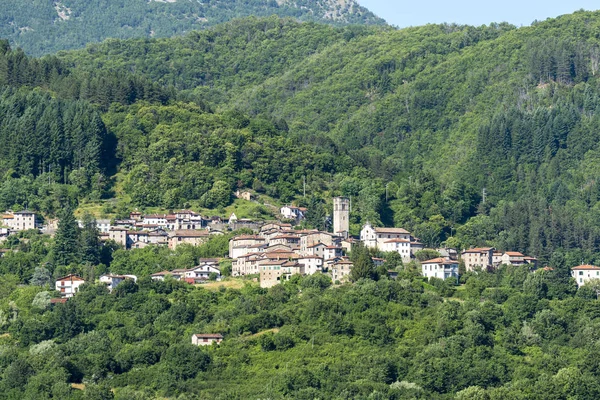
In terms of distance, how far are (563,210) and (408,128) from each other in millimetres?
44138

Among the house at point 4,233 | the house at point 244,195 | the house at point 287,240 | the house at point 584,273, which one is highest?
the house at point 244,195

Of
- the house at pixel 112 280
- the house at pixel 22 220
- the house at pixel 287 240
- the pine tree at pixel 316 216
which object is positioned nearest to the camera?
the house at pixel 112 280

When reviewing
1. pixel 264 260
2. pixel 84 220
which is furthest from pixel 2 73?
pixel 264 260

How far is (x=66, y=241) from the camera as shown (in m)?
122

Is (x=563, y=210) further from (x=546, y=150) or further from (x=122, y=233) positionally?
(x=122, y=233)

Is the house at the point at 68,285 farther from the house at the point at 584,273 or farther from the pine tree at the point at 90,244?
the house at the point at 584,273

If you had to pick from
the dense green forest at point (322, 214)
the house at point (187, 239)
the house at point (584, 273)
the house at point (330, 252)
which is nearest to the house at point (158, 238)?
the house at point (187, 239)

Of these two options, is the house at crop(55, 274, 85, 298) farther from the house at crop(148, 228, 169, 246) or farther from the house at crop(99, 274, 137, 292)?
the house at crop(148, 228, 169, 246)

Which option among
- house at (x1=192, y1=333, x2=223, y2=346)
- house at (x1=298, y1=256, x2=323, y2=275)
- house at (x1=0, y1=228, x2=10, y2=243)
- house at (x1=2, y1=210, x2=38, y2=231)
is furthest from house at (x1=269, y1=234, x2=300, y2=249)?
house at (x1=0, y1=228, x2=10, y2=243)

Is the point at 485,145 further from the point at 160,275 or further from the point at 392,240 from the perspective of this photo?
the point at 160,275

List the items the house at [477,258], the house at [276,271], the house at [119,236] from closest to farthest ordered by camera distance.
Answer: the house at [276,271], the house at [477,258], the house at [119,236]

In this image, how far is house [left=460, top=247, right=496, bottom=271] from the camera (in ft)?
403

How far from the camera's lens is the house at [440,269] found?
11819cm

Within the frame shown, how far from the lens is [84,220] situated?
125188mm
